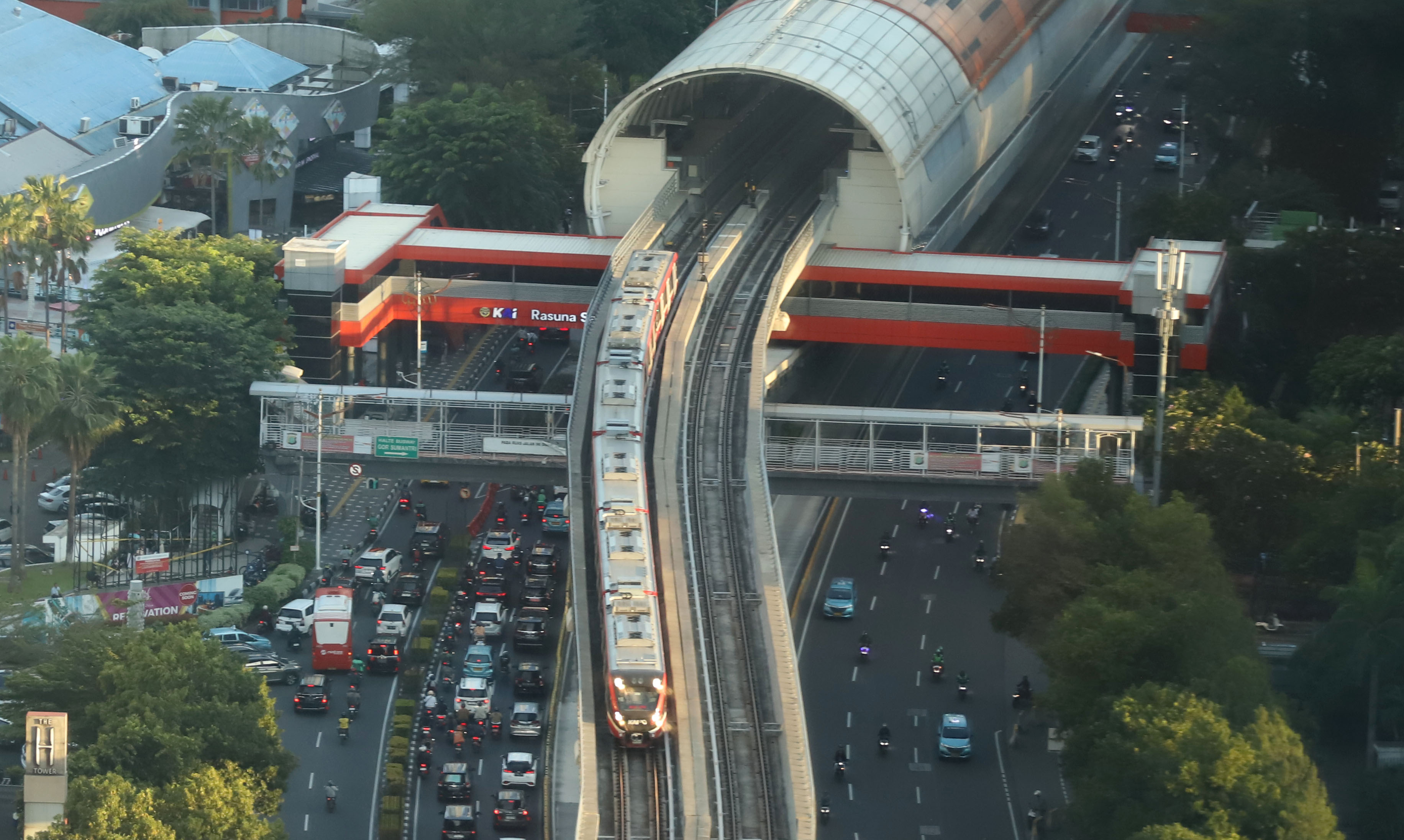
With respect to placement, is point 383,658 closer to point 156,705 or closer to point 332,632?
point 332,632

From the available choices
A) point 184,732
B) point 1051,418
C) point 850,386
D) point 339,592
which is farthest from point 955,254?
point 184,732

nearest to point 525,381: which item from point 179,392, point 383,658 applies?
point 179,392

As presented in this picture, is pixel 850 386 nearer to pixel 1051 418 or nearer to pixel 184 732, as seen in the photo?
pixel 1051 418

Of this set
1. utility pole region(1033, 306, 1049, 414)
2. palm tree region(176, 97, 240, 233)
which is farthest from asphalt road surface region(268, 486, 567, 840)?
palm tree region(176, 97, 240, 233)

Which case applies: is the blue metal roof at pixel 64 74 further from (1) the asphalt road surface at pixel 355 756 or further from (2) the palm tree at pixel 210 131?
(1) the asphalt road surface at pixel 355 756

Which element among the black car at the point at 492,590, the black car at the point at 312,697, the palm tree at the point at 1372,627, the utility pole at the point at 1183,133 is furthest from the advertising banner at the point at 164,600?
the utility pole at the point at 1183,133

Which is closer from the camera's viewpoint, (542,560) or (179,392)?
(542,560)
